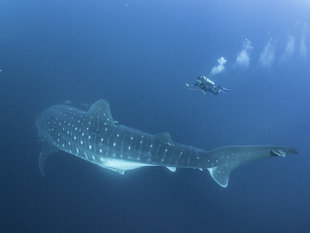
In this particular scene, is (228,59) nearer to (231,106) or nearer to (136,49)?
(231,106)

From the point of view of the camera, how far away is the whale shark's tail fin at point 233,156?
5.40 meters

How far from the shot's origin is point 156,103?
14.4 metres

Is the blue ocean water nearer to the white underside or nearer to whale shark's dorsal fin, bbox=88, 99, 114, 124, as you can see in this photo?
the white underside

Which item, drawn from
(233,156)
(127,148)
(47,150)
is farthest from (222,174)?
(47,150)

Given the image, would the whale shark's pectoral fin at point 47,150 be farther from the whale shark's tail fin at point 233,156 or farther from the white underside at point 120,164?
the whale shark's tail fin at point 233,156

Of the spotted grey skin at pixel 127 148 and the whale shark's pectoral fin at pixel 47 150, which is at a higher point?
the spotted grey skin at pixel 127 148

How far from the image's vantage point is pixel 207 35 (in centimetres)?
2055

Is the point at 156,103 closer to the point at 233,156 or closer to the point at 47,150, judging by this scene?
the point at 47,150

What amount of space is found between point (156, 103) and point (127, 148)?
765 cm

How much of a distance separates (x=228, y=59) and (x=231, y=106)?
4381 millimetres

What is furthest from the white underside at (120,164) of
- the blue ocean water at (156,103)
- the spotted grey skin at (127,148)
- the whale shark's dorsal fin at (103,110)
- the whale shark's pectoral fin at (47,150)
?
the blue ocean water at (156,103)

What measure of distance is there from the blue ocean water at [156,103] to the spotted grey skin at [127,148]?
3.03 meters

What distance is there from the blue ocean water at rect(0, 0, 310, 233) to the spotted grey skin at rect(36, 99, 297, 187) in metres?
3.03

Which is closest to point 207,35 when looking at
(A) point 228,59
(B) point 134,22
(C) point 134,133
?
(A) point 228,59
